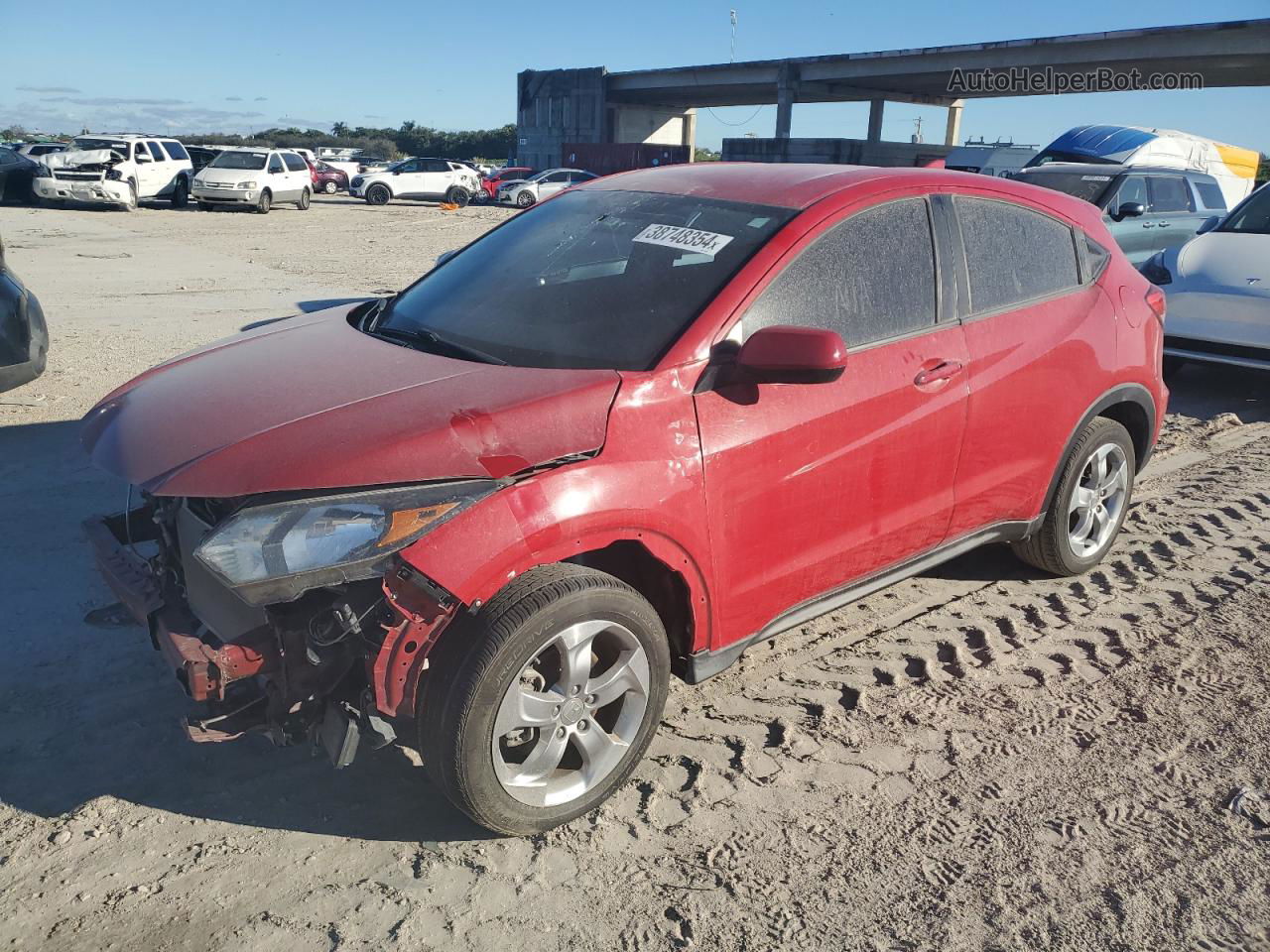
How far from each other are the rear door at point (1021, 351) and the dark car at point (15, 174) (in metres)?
26.2

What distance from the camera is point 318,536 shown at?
8.12 feet

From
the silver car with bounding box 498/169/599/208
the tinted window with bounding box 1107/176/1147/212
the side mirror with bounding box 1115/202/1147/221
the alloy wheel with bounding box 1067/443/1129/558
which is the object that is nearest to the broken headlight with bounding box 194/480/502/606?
the alloy wheel with bounding box 1067/443/1129/558

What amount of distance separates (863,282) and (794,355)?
72cm

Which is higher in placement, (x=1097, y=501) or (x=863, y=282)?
(x=863, y=282)

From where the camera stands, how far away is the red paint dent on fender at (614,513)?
2479 millimetres

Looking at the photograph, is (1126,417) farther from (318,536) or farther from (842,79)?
(842,79)

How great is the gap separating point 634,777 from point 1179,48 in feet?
125

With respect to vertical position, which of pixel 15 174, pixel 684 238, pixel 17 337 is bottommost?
pixel 17 337

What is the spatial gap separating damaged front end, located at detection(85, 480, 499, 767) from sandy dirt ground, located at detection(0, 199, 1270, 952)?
42 centimetres

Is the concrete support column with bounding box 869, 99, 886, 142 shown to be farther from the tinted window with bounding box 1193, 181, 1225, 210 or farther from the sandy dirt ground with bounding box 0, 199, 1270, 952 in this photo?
the sandy dirt ground with bounding box 0, 199, 1270, 952

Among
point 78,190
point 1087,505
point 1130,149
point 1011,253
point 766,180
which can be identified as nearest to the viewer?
point 766,180

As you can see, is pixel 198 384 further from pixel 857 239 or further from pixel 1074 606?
pixel 1074 606

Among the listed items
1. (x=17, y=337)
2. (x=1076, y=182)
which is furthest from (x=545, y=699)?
(x=1076, y=182)

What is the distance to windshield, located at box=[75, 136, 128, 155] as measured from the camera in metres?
24.6
